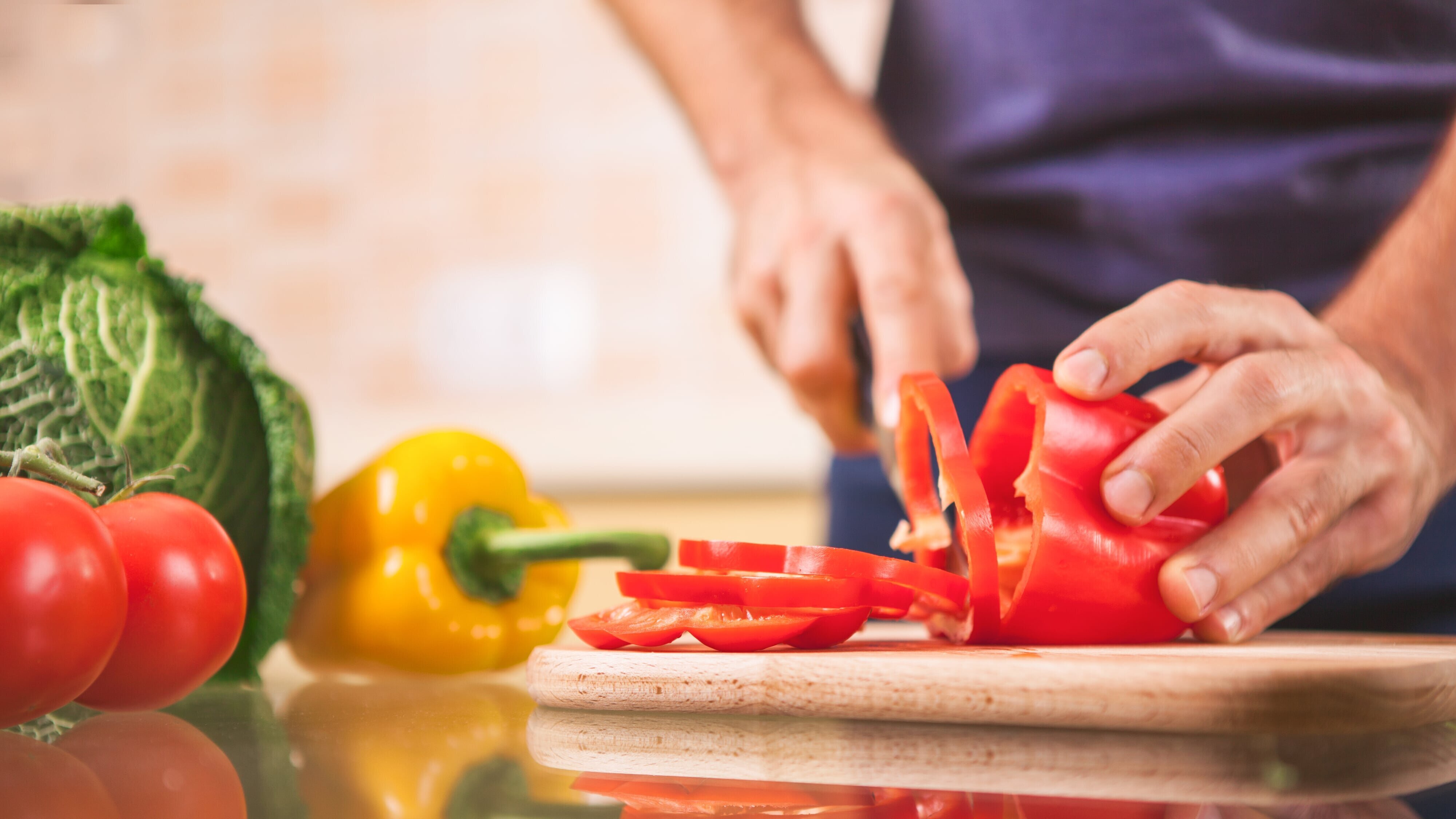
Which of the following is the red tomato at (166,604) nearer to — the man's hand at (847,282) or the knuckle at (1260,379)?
the man's hand at (847,282)

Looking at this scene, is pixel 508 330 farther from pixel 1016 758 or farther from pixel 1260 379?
pixel 1016 758

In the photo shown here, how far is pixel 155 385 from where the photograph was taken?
92cm

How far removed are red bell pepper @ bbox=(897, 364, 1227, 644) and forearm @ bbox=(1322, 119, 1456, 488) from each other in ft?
0.73

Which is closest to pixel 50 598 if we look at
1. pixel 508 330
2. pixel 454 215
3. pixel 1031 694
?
pixel 1031 694

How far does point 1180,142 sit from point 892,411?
59 centimetres

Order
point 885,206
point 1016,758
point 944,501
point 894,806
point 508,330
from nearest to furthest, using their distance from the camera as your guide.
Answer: point 894,806 < point 1016,758 < point 944,501 < point 885,206 < point 508,330

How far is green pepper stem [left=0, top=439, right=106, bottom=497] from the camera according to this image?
0.71m

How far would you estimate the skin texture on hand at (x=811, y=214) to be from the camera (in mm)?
1128

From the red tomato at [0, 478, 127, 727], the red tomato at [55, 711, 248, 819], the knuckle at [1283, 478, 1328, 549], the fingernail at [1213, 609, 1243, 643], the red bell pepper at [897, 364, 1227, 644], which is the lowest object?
the fingernail at [1213, 609, 1243, 643]

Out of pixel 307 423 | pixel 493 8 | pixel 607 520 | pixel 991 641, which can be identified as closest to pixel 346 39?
pixel 493 8

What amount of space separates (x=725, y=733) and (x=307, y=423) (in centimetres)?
52

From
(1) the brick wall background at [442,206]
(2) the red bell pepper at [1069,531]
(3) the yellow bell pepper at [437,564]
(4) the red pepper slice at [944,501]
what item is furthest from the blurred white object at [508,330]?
(2) the red bell pepper at [1069,531]

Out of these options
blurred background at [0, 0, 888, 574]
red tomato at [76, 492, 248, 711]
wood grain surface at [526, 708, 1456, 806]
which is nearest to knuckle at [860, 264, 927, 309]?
wood grain surface at [526, 708, 1456, 806]

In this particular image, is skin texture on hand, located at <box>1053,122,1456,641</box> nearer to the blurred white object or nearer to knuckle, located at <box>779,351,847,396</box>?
knuckle, located at <box>779,351,847,396</box>
